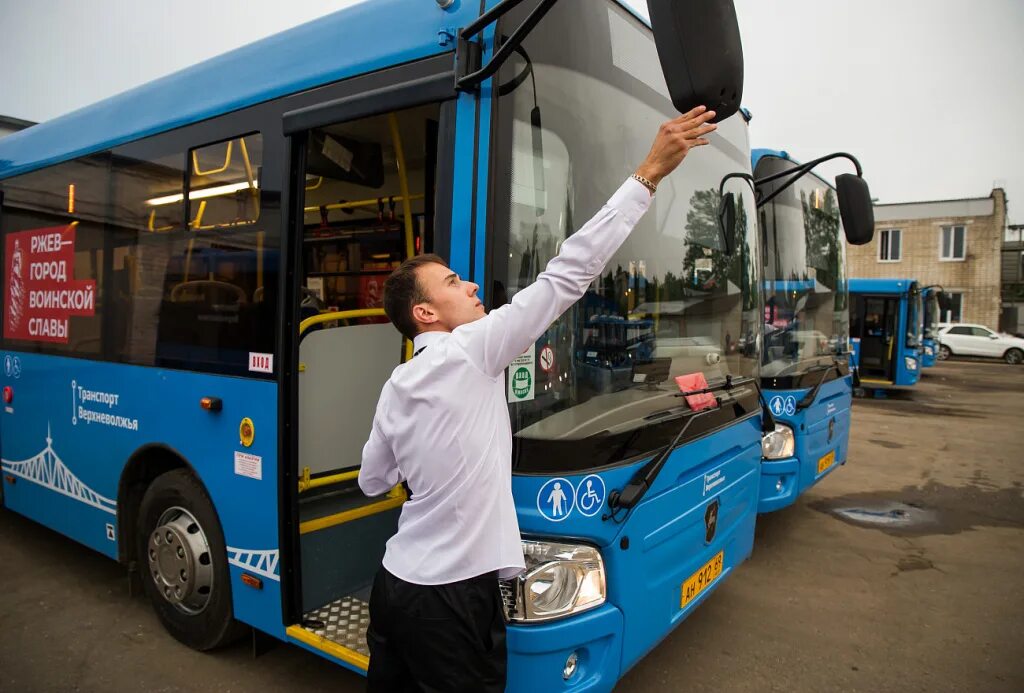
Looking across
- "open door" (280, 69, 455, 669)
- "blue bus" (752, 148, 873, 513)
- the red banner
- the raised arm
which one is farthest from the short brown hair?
"blue bus" (752, 148, 873, 513)

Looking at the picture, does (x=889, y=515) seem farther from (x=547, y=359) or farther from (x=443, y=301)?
(x=443, y=301)

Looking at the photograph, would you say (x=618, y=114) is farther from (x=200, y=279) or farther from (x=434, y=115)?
(x=200, y=279)

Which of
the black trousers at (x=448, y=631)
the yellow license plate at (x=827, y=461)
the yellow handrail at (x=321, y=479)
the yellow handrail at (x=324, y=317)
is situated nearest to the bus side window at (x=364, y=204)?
the yellow handrail at (x=324, y=317)

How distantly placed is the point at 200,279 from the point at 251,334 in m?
0.57

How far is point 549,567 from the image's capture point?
230cm

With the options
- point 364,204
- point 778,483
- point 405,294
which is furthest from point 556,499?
point 364,204

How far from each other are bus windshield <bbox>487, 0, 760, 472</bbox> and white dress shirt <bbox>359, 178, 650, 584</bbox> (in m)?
0.40

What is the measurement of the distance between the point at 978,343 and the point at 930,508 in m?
25.5

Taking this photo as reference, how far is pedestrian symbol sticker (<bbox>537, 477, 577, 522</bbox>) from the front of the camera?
228 cm

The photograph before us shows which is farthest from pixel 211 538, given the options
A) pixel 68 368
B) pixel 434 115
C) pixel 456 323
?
pixel 434 115

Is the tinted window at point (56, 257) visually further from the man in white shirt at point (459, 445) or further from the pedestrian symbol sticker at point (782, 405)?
the pedestrian symbol sticker at point (782, 405)

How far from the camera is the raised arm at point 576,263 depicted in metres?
1.78

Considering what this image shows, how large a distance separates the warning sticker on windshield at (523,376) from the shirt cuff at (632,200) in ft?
2.16

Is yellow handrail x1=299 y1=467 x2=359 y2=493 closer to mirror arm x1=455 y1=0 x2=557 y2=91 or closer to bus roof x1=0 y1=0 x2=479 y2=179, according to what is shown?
bus roof x1=0 y1=0 x2=479 y2=179
